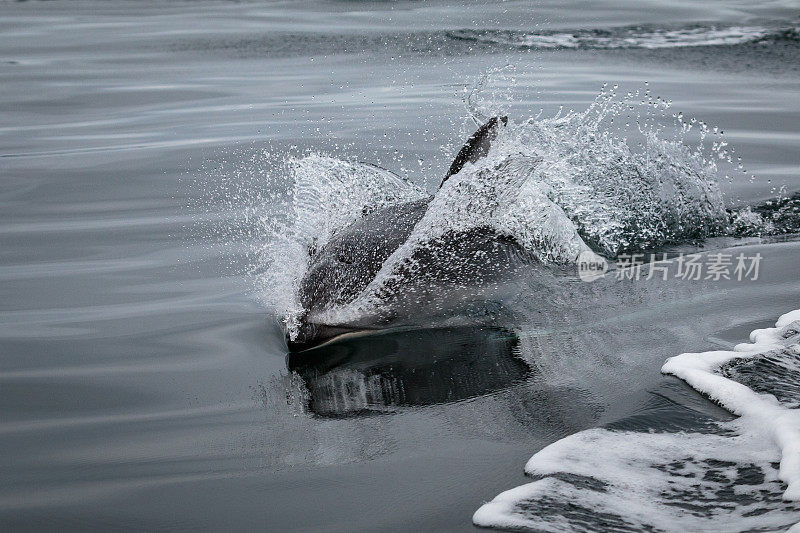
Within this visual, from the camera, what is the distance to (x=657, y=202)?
21.2 feet

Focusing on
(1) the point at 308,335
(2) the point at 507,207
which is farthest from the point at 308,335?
(2) the point at 507,207

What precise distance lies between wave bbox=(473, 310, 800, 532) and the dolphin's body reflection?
709 mm

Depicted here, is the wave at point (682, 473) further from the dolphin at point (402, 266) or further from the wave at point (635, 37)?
the wave at point (635, 37)

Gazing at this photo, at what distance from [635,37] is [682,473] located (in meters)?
12.7

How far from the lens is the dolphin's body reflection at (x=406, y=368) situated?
4.05 m

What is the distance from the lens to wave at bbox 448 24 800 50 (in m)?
14.3

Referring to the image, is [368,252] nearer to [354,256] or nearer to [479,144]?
[354,256]

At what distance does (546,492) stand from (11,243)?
4.56 metres

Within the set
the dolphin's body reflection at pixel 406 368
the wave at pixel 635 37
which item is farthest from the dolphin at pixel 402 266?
the wave at pixel 635 37

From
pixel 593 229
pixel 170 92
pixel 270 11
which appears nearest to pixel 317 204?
pixel 593 229

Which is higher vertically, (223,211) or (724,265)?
(223,211)

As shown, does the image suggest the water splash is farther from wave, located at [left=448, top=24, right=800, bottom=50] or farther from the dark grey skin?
wave, located at [left=448, top=24, right=800, bottom=50]

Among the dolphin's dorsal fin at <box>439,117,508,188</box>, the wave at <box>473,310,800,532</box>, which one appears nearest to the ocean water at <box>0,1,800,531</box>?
the wave at <box>473,310,800,532</box>

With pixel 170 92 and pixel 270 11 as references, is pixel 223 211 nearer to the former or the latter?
pixel 170 92
